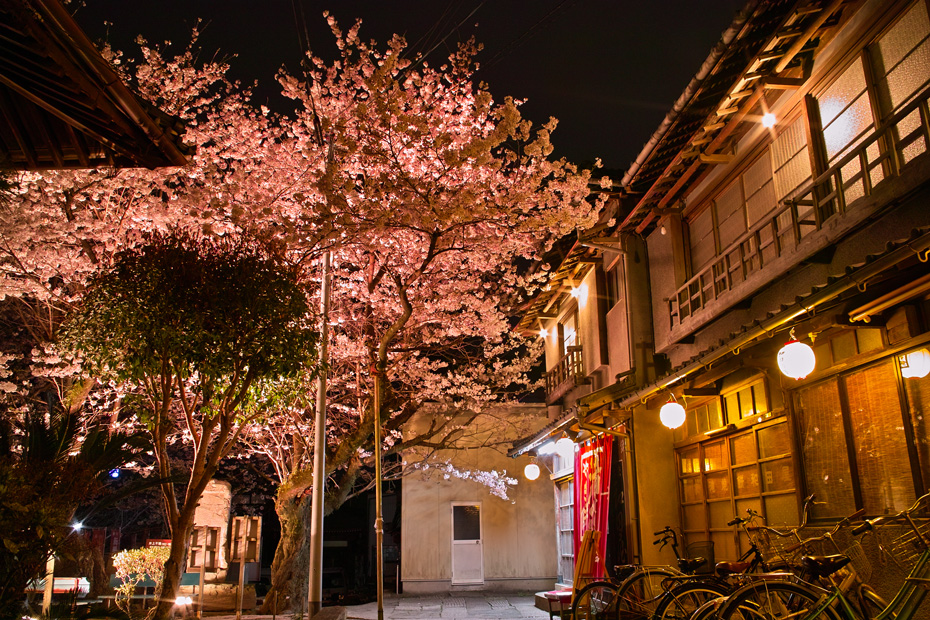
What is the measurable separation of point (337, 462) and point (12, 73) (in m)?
11.2

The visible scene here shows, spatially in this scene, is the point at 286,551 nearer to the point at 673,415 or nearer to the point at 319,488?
the point at 319,488

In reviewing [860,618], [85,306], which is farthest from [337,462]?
[860,618]

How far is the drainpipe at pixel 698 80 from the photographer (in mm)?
7727

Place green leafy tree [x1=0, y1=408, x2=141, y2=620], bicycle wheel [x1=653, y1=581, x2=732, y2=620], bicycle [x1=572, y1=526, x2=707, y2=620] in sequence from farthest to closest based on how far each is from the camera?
1. bicycle [x1=572, y1=526, x2=707, y2=620]
2. bicycle wheel [x1=653, y1=581, x2=732, y2=620]
3. green leafy tree [x1=0, y1=408, x2=141, y2=620]

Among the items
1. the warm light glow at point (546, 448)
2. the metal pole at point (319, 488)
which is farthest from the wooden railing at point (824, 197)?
the warm light glow at point (546, 448)

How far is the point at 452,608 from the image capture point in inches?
650

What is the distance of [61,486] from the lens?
604 cm

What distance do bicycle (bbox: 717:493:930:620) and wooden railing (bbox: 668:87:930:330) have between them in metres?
3.13

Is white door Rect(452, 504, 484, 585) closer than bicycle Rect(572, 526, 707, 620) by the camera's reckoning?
No

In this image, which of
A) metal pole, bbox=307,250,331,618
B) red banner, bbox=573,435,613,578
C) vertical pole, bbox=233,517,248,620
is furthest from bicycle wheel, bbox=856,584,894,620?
vertical pole, bbox=233,517,248,620

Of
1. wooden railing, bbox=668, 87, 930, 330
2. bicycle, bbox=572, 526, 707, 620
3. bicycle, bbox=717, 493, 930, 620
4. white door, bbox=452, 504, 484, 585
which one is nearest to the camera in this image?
bicycle, bbox=717, 493, 930, 620

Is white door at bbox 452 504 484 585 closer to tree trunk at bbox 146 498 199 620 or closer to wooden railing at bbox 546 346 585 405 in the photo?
wooden railing at bbox 546 346 585 405

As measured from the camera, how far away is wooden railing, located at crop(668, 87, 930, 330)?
616 centimetres

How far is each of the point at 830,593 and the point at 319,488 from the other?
A: 31.6 feet
